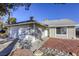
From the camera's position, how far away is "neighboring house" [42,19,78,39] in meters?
3.98

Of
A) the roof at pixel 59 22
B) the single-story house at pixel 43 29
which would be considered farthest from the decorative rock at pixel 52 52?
the roof at pixel 59 22

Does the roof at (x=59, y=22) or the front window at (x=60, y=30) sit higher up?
the roof at (x=59, y=22)

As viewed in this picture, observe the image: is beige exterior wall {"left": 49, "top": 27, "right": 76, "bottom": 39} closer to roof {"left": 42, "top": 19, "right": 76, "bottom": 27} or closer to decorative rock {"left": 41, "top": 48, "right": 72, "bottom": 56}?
roof {"left": 42, "top": 19, "right": 76, "bottom": 27}

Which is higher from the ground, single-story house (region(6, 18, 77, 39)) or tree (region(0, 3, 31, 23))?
tree (region(0, 3, 31, 23))

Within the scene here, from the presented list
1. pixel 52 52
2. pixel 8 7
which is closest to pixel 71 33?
pixel 52 52

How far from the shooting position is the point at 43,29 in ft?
13.2

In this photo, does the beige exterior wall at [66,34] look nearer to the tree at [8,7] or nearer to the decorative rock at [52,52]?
the decorative rock at [52,52]

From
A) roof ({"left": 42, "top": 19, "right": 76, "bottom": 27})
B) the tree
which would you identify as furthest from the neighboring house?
the tree

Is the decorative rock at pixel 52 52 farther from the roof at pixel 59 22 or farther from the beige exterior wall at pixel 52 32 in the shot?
the roof at pixel 59 22

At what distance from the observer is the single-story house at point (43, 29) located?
399 centimetres

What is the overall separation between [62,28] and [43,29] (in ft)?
0.98

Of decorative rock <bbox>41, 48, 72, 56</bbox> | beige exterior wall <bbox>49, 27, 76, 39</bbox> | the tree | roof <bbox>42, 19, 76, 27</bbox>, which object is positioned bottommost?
decorative rock <bbox>41, 48, 72, 56</bbox>

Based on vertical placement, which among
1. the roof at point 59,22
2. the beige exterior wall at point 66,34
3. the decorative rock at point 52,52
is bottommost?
the decorative rock at point 52,52

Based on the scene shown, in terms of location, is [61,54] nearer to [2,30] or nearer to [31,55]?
[31,55]
